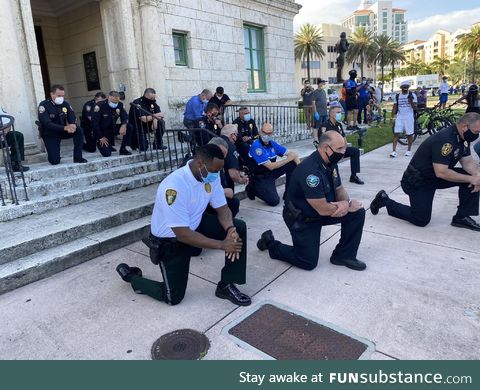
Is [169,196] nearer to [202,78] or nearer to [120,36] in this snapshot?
[120,36]

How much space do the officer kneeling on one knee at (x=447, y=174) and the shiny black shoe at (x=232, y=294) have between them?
2763 mm

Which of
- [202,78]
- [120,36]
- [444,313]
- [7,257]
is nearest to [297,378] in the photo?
[444,313]

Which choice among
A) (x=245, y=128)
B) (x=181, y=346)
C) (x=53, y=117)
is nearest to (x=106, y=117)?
(x=53, y=117)

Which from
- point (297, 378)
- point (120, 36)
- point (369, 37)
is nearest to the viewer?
point (297, 378)

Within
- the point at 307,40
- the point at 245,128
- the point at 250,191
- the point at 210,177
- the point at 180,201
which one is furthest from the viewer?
the point at 307,40

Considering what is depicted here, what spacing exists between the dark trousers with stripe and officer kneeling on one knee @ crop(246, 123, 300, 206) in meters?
2.81

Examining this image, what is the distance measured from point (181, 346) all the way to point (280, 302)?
946 mm

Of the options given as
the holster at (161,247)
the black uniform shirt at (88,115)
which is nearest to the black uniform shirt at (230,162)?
the holster at (161,247)

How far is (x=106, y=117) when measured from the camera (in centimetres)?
716

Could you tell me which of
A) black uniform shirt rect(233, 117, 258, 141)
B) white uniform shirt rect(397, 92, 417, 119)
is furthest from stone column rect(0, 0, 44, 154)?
white uniform shirt rect(397, 92, 417, 119)

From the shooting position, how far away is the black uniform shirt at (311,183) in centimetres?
346

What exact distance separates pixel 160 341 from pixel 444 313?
2.18 meters

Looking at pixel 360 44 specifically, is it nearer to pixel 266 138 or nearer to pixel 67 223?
pixel 266 138

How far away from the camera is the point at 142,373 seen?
2395 mm
